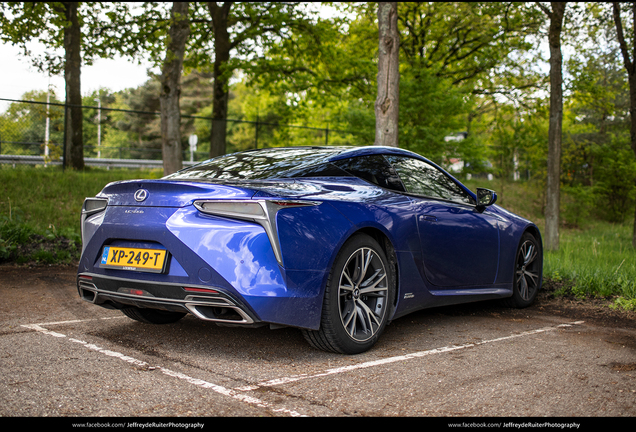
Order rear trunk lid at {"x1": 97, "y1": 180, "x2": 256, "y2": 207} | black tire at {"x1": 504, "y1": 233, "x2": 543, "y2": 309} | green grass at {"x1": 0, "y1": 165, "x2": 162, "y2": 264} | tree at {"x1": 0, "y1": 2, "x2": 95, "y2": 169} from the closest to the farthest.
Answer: rear trunk lid at {"x1": 97, "y1": 180, "x2": 256, "y2": 207}, black tire at {"x1": 504, "y1": 233, "x2": 543, "y2": 309}, green grass at {"x1": 0, "y1": 165, "x2": 162, "y2": 264}, tree at {"x1": 0, "y1": 2, "x2": 95, "y2": 169}

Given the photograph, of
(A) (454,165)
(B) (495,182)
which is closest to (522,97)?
(B) (495,182)

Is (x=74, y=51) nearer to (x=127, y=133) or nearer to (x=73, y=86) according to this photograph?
(x=73, y=86)

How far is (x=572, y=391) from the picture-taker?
289 centimetres

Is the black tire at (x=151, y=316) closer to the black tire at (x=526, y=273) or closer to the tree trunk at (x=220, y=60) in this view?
the black tire at (x=526, y=273)

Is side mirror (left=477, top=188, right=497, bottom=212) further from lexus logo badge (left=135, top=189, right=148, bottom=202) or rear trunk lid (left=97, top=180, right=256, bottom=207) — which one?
lexus logo badge (left=135, top=189, right=148, bottom=202)

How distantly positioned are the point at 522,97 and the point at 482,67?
1.92 meters

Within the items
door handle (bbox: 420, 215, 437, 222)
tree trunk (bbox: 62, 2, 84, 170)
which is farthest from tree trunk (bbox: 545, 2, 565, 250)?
tree trunk (bbox: 62, 2, 84, 170)

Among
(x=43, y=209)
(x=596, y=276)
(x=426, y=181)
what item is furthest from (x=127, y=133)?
(x=426, y=181)

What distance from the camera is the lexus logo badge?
342 cm

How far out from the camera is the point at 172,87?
10344 millimetres

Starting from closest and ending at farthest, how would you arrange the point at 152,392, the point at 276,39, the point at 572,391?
the point at 152,392 → the point at 572,391 → the point at 276,39

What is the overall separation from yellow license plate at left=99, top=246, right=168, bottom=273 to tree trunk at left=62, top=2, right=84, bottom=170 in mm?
11359

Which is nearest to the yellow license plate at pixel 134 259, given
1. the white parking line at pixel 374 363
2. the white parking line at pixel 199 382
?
the white parking line at pixel 199 382

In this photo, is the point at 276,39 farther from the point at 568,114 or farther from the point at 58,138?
the point at 568,114
